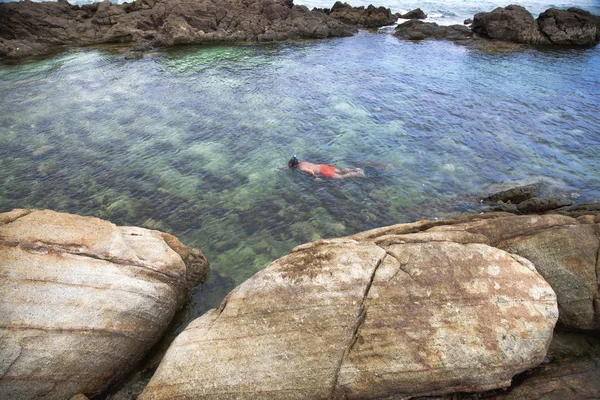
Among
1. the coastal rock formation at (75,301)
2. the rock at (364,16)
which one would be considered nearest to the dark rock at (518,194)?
the coastal rock formation at (75,301)

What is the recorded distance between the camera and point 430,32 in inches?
1689

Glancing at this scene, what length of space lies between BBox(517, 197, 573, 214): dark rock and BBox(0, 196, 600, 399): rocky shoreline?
4573 mm

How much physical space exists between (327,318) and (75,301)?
5733 millimetres

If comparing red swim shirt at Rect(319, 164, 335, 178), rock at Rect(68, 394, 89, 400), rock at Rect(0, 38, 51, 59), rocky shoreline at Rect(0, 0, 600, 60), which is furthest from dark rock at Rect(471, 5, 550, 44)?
rock at Rect(68, 394, 89, 400)

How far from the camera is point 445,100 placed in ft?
86.7

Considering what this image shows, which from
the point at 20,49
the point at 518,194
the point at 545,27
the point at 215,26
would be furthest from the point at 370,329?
the point at 545,27

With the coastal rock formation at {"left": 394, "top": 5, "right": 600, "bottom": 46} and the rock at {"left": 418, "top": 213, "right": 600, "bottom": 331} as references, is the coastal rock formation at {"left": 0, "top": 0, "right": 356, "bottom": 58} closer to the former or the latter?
the coastal rock formation at {"left": 394, "top": 5, "right": 600, "bottom": 46}

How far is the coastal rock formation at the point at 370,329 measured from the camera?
718cm

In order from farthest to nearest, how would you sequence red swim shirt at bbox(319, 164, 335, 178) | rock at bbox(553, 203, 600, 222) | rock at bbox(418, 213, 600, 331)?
1. red swim shirt at bbox(319, 164, 335, 178)
2. rock at bbox(553, 203, 600, 222)
3. rock at bbox(418, 213, 600, 331)

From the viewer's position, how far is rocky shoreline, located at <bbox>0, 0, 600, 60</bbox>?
38.6 metres

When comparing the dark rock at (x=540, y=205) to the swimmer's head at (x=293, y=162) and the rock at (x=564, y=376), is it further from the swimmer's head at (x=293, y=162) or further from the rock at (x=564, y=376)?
the swimmer's head at (x=293, y=162)

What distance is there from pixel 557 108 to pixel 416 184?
15.1 m

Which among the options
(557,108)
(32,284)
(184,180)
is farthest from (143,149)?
(557,108)

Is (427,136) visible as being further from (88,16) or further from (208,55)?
(88,16)
